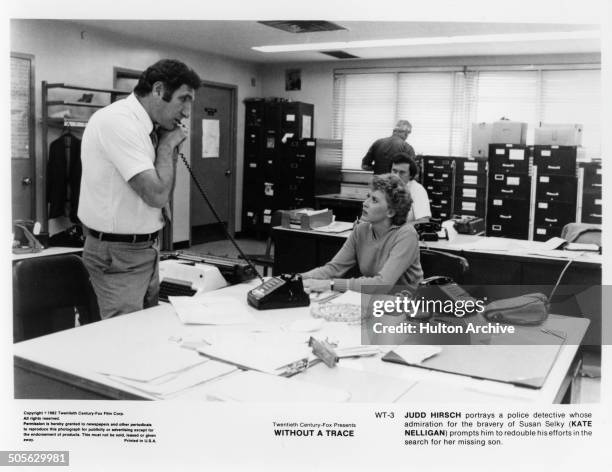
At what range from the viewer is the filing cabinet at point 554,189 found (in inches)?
244

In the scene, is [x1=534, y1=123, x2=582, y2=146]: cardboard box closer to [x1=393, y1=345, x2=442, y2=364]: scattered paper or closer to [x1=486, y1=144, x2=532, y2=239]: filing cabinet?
[x1=486, y1=144, x2=532, y2=239]: filing cabinet

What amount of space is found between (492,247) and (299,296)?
2.05 m

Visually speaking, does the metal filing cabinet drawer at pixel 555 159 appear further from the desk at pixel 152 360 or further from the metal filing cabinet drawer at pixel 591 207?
the desk at pixel 152 360

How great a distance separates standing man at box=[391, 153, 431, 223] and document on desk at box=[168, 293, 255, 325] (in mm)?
2298

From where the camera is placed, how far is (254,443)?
1.57 metres

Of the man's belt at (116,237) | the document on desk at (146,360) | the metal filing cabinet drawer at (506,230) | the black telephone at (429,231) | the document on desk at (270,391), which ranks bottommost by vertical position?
the metal filing cabinet drawer at (506,230)

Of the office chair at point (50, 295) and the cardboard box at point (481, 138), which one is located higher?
the cardboard box at point (481, 138)

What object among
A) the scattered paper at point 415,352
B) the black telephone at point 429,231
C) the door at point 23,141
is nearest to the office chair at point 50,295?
the scattered paper at point 415,352

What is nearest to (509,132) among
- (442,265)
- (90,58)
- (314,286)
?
(442,265)

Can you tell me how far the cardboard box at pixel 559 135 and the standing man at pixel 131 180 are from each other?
5005mm

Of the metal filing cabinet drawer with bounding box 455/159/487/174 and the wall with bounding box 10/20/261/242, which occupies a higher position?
the wall with bounding box 10/20/261/242

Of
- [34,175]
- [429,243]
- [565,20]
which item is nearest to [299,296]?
[565,20]

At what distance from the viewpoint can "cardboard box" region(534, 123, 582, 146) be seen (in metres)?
6.19

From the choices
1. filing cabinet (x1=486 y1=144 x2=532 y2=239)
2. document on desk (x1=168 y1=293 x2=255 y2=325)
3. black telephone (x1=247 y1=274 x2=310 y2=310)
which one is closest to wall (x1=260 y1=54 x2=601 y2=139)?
filing cabinet (x1=486 y1=144 x2=532 y2=239)
